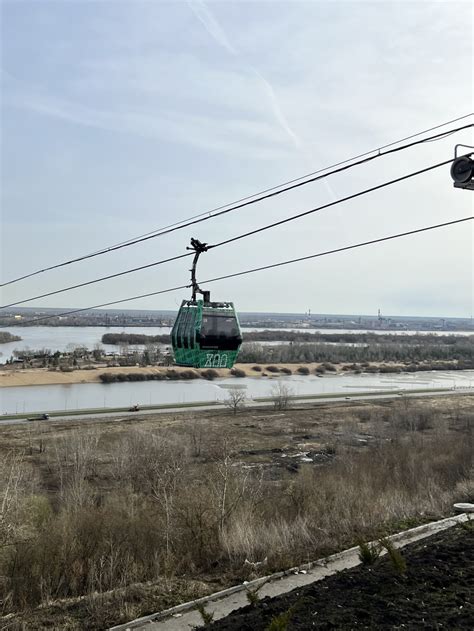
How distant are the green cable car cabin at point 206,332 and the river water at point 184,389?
41889mm

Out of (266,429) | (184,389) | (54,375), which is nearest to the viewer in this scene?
(266,429)

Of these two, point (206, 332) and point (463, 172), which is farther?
point (206, 332)

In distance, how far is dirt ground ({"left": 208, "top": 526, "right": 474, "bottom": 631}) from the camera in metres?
5.98

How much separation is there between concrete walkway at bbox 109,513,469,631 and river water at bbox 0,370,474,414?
4240 centimetres

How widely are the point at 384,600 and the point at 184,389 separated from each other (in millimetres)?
57850

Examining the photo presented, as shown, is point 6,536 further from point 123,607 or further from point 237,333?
point 237,333

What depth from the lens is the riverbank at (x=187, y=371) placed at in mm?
62359

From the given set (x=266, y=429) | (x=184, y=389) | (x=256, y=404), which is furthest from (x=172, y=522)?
(x=184, y=389)

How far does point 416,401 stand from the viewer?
54.5 metres

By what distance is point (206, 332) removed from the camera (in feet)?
29.7

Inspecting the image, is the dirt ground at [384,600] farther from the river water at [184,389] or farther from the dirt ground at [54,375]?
A: the dirt ground at [54,375]

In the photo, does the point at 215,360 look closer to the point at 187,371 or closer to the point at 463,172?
the point at 463,172

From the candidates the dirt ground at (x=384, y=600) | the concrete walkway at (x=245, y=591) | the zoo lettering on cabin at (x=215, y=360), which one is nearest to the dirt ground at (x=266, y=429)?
the concrete walkway at (x=245, y=591)

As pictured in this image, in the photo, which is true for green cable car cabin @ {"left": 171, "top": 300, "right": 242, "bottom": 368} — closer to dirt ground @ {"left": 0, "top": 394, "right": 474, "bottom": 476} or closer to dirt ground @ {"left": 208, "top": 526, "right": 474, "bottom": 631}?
dirt ground @ {"left": 208, "top": 526, "right": 474, "bottom": 631}
